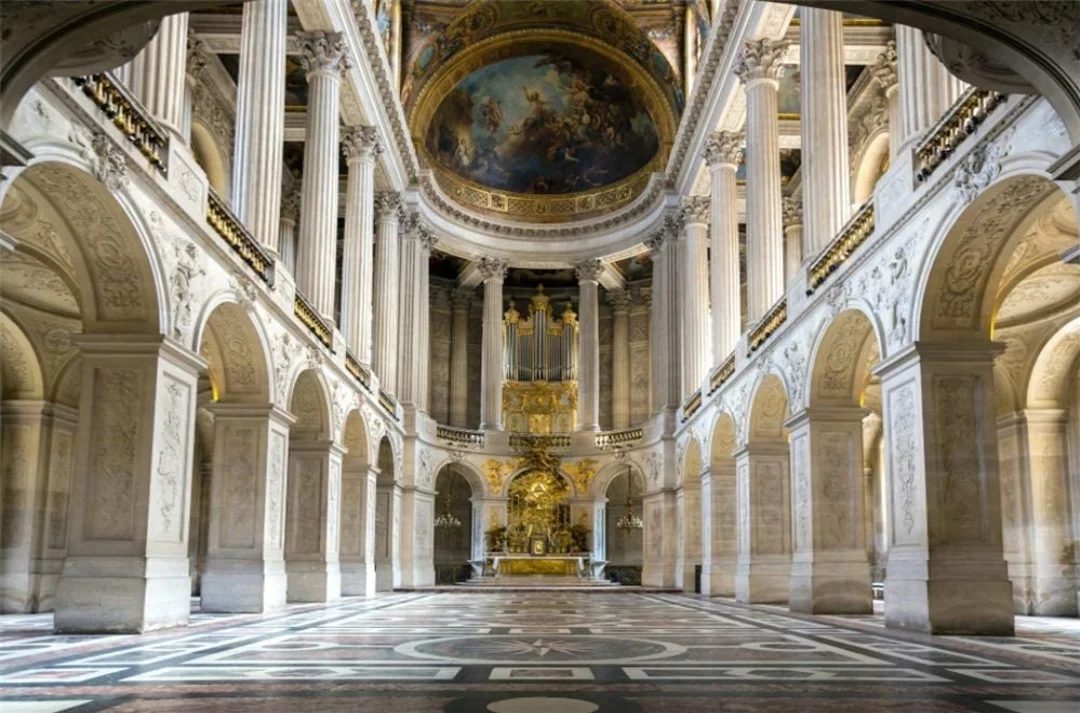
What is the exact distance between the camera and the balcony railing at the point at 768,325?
21156 millimetres

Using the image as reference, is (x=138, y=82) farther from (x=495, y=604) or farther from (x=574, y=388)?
(x=574, y=388)

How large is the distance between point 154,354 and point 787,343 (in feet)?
38.3

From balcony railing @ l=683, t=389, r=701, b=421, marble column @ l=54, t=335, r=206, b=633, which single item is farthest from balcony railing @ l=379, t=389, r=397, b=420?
marble column @ l=54, t=335, r=206, b=633

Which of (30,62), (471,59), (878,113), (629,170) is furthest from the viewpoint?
(629,170)

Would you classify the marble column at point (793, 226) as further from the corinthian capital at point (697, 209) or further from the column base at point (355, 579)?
the column base at point (355, 579)

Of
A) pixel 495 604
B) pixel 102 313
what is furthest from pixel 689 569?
pixel 102 313

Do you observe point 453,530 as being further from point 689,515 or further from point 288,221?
point 288,221

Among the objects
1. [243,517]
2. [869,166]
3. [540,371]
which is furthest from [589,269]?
[243,517]

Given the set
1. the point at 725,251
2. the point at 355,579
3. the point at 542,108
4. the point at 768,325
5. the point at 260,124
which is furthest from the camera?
the point at 542,108

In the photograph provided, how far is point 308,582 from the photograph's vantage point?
2173 centimetres

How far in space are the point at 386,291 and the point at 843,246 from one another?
1792 cm

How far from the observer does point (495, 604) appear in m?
21.3

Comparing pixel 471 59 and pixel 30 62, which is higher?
pixel 471 59

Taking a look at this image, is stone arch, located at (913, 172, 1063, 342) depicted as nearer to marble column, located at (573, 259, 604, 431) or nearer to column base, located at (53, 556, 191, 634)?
column base, located at (53, 556, 191, 634)
